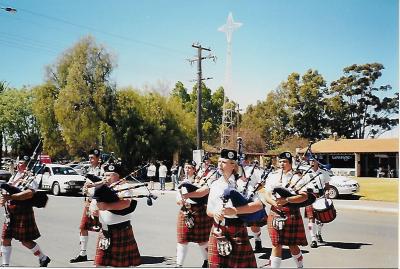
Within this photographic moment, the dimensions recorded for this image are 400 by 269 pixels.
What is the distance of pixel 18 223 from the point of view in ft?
16.1

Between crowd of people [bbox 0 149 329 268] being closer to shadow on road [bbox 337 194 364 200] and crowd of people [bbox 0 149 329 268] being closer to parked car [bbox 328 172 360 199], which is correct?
parked car [bbox 328 172 360 199]

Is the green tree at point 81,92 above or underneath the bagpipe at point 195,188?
above

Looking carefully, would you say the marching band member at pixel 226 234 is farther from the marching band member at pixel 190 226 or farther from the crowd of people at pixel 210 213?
the marching band member at pixel 190 226

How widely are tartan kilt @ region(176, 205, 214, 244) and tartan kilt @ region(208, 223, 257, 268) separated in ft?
4.59

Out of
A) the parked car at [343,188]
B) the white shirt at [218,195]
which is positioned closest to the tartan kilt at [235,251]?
the white shirt at [218,195]

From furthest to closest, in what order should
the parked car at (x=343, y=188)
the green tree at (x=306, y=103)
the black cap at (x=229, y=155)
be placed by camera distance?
the parked car at (x=343, y=188)
the green tree at (x=306, y=103)
the black cap at (x=229, y=155)

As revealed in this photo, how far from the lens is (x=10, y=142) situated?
7.18 meters

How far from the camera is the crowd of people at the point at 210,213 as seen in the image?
11.1 feet

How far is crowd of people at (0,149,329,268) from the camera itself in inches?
134

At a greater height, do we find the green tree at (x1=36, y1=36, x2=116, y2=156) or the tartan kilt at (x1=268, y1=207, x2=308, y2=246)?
the green tree at (x1=36, y1=36, x2=116, y2=156)

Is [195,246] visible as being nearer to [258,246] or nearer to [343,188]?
[258,246]

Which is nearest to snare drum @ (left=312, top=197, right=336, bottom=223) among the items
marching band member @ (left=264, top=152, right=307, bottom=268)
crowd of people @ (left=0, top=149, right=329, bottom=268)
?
crowd of people @ (left=0, top=149, right=329, bottom=268)

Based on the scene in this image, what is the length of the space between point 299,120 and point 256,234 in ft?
11.5

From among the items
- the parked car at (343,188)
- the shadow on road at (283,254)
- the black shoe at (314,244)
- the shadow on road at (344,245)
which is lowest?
the shadow on road at (283,254)
